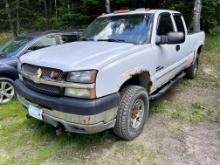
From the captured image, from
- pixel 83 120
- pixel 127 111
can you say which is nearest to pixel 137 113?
pixel 127 111

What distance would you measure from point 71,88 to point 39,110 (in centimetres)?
69

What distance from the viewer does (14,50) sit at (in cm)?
596

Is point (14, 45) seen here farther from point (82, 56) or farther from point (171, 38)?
point (171, 38)

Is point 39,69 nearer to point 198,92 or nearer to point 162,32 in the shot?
point 162,32

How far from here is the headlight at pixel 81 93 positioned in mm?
3006

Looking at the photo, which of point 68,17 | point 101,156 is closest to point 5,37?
A: point 68,17

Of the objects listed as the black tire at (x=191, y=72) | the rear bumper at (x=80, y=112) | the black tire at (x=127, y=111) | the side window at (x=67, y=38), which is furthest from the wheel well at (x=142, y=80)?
the side window at (x=67, y=38)

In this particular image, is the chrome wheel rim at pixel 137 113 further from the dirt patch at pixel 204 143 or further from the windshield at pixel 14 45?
the windshield at pixel 14 45

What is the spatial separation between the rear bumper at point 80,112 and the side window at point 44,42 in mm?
2881

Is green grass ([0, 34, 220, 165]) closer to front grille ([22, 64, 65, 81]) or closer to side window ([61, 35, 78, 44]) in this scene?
front grille ([22, 64, 65, 81])

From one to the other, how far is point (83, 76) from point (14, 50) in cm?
355

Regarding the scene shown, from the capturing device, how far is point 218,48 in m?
10.1

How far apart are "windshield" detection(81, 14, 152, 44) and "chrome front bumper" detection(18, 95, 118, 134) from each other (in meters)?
1.44

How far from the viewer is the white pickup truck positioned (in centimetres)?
305
